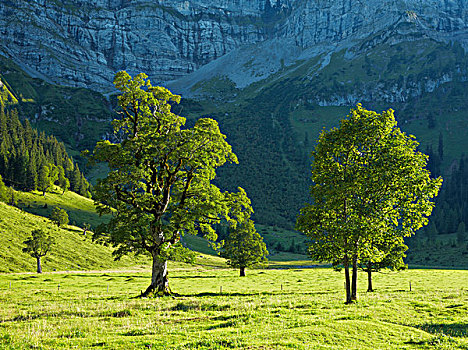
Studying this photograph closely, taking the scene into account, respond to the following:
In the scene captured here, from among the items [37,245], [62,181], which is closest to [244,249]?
[37,245]

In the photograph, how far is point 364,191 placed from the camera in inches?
1056

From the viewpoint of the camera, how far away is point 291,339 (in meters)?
13.9

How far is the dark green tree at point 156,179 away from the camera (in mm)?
28953

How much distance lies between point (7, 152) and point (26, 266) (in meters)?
100

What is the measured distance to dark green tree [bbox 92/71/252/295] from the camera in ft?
95.0

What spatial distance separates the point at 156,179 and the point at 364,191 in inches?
712

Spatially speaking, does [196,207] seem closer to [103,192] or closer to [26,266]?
[103,192]

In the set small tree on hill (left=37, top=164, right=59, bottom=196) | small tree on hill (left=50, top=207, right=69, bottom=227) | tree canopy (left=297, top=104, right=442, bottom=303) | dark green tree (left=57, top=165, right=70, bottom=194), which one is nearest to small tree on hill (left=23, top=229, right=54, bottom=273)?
small tree on hill (left=50, top=207, right=69, bottom=227)

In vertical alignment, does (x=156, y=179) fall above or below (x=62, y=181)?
below

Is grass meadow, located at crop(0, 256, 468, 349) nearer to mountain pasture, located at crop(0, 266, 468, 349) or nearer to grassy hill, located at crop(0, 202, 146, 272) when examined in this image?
mountain pasture, located at crop(0, 266, 468, 349)

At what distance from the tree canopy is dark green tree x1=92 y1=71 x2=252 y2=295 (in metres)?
8.25

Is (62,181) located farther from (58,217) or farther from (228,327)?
(228,327)

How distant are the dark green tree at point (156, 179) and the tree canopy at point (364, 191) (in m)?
8.25

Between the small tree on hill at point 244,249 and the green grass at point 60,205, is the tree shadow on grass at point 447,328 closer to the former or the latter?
the small tree on hill at point 244,249
